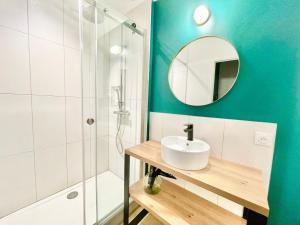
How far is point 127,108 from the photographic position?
1614 mm

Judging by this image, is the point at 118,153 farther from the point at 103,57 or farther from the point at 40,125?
the point at 103,57

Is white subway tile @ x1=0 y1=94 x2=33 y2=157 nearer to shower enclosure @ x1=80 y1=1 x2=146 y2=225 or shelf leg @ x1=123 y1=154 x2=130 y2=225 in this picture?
shower enclosure @ x1=80 y1=1 x2=146 y2=225

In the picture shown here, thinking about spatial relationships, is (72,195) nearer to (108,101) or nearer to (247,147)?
(108,101)

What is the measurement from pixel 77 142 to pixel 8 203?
Result: 74cm

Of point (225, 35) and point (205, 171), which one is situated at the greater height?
point (225, 35)

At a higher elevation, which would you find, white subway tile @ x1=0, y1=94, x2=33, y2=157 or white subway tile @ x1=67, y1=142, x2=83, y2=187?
white subway tile @ x1=0, y1=94, x2=33, y2=157

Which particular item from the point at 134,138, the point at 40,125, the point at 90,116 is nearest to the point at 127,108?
the point at 134,138

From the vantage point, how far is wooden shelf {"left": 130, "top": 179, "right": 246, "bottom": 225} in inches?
35.3

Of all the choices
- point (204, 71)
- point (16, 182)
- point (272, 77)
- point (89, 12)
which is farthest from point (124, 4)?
point (16, 182)

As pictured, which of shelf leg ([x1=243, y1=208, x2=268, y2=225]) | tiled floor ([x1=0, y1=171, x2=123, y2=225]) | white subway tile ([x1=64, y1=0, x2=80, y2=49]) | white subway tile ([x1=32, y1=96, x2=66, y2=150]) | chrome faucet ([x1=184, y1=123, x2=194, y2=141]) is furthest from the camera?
white subway tile ([x1=64, y1=0, x2=80, y2=49])

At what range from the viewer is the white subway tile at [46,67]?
50.7 inches

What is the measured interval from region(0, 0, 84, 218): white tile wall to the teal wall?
1337mm

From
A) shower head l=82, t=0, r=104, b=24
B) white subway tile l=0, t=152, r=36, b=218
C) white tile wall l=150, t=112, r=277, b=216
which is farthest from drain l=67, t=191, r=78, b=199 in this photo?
shower head l=82, t=0, r=104, b=24

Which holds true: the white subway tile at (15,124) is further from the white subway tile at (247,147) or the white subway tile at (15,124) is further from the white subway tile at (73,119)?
the white subway tile at (247,147)
